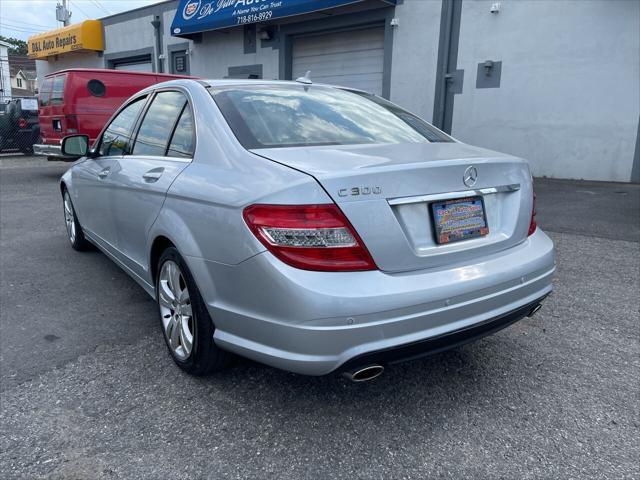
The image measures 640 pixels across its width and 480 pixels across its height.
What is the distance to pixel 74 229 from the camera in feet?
17.0

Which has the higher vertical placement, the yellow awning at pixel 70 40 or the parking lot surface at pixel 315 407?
the yellow awning at pixel 70 40

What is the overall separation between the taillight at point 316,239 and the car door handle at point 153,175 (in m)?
1.20

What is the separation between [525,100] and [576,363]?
914 cm

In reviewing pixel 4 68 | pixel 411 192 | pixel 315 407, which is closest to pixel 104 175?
pixel 315 407

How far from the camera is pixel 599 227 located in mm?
6379

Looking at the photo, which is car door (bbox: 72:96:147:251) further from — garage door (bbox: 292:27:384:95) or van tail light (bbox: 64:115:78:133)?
garage door (bbox: 292:27:384:95)

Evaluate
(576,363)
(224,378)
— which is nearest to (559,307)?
(576,363)

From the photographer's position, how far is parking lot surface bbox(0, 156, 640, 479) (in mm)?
2117

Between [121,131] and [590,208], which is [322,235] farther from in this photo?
[590,208]

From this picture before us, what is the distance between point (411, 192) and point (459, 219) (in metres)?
0.30

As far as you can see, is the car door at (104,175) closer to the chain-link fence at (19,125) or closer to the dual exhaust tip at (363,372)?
the dual exhaust tip at (363,372)

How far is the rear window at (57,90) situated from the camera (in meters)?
10.1

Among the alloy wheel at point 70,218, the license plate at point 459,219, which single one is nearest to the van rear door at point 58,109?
the alloy wheel at point 70,218

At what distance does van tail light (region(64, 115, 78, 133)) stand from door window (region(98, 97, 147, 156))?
6507 millimetres
